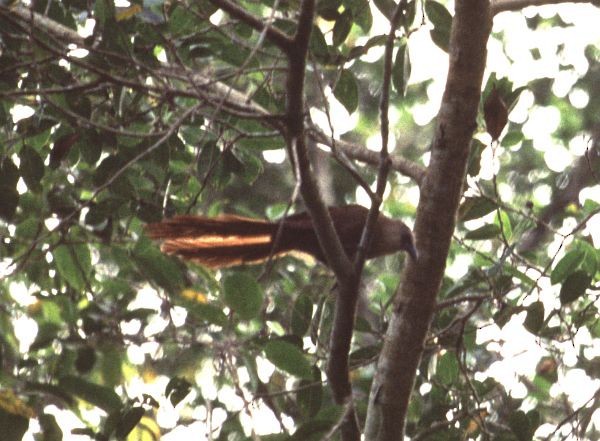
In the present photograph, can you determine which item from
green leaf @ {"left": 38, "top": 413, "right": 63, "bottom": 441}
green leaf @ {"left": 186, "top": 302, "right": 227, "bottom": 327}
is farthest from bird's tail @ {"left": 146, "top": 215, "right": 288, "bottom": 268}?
green leaf @ {"left": 38, "top": 413, "right": 63, "bottom": 441}

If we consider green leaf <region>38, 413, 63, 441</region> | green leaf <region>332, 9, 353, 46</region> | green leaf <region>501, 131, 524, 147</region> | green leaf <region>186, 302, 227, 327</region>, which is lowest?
green leaf <region>38, 413, 63, 441</region>

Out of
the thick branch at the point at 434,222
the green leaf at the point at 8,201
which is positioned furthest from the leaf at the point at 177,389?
the green leaf at the point at 8,201

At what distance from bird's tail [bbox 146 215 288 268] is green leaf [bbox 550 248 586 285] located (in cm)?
91

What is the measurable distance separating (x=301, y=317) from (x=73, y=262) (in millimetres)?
776

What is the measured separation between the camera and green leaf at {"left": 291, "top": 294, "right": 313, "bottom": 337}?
304cm

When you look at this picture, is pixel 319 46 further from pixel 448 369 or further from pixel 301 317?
pixel 448 369

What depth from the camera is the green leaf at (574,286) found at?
117 inches

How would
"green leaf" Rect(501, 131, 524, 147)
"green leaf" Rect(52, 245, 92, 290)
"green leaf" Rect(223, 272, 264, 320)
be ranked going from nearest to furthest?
"green leaf" Rect(223, 272, 264, 320), "green leaf" Rect(52, 245, 92, 290), "green leaf" Rect(501, 131, 524, 147)

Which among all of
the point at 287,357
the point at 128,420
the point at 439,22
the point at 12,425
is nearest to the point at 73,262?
the point at 128,420

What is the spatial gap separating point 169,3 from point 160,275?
0.86 metres

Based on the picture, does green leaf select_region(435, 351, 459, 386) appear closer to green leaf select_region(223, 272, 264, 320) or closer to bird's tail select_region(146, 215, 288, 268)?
bird's tail select_region(146, 215, 288, 268)

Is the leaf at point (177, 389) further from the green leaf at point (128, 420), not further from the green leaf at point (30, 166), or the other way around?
the green leaf at point (30, 166)

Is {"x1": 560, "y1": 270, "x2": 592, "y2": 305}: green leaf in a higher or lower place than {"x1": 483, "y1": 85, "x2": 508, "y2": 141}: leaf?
lower

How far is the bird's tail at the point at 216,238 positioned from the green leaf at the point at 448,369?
70 cm
